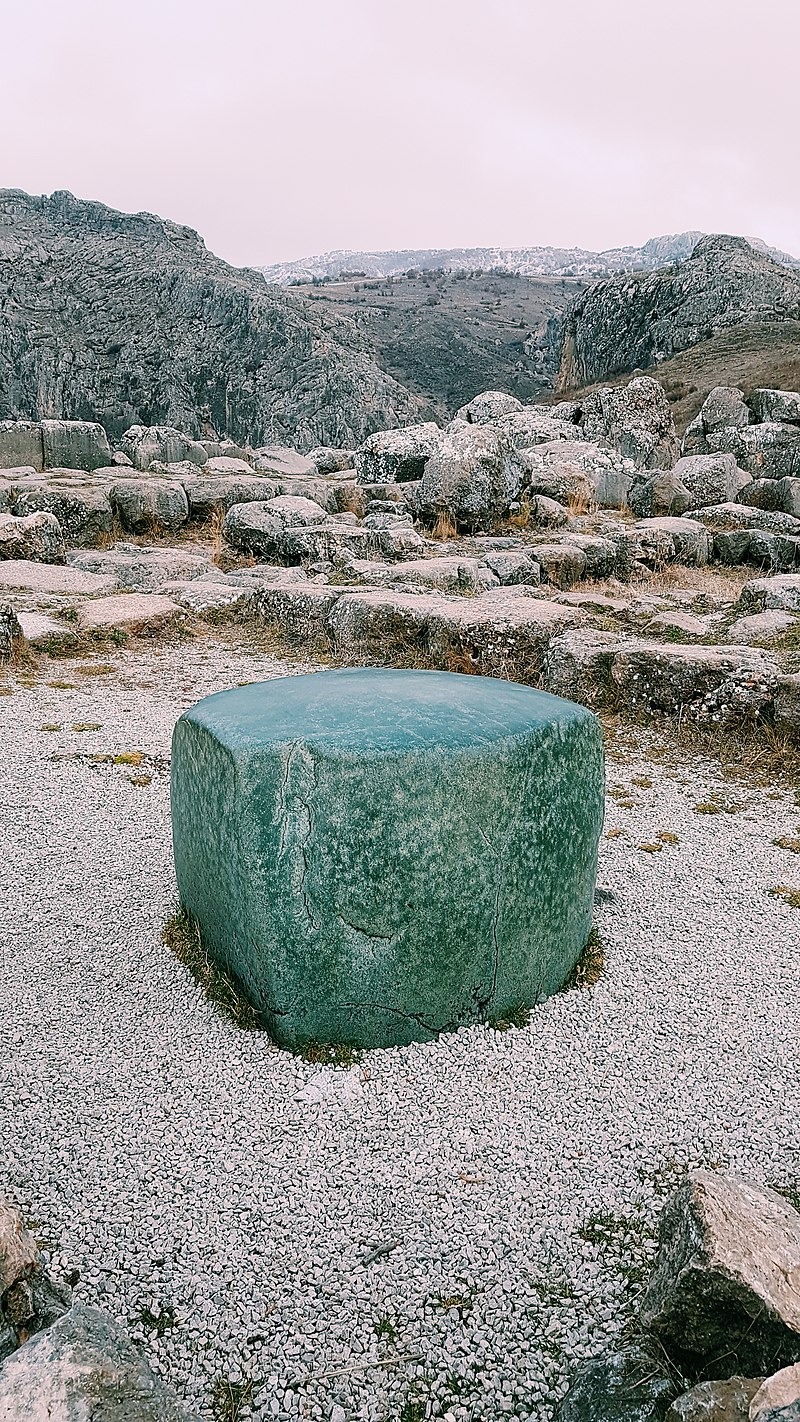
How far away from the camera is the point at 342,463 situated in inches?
965

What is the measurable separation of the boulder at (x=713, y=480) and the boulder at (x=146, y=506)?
9.01 metres

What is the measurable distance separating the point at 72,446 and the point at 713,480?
13455mm

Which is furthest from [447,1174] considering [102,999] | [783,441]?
[783,441]

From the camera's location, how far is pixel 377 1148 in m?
2.70

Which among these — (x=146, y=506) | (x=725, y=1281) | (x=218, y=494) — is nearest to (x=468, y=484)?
(x=218, y=494)

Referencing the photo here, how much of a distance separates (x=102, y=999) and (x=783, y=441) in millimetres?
20102

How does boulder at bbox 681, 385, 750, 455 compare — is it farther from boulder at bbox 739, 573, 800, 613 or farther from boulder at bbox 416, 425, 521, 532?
boulder at bbox 739, 573, 800, 613

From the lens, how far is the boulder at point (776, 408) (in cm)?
2428

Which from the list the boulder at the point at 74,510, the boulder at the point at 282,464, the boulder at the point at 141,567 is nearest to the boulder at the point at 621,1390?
the boulder at the point at 141,567

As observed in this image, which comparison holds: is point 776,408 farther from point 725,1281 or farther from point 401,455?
point 725,1281

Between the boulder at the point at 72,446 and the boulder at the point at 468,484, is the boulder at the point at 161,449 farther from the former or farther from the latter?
the boulder at the point at 468,484

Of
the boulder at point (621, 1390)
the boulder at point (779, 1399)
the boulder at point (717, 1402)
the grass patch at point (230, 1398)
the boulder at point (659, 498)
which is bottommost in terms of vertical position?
the grass patch at point (230, 1398)

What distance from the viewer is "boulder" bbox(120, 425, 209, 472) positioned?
2217 centimetres

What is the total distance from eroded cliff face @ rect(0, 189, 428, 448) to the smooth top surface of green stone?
44.7 metres
